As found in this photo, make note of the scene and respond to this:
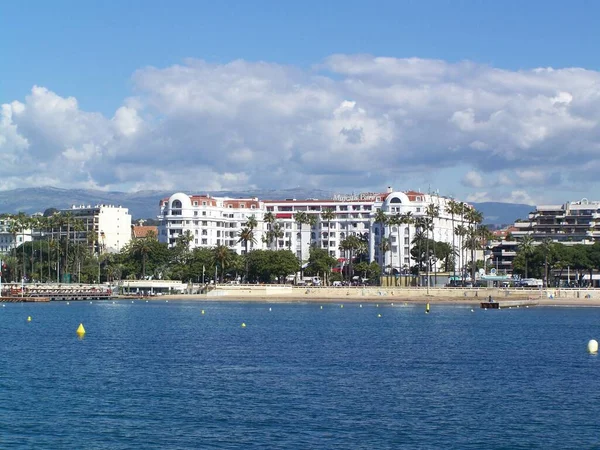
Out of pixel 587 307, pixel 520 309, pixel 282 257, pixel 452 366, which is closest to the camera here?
pixel 452 366

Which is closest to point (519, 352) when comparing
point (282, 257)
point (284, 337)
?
point (284, 337)

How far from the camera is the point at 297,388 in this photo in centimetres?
5078

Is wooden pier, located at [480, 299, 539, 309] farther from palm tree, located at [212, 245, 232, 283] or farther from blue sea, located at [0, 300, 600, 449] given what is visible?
palm tree, located at [212, 245, 232, 283]

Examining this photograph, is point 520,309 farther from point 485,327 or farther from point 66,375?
point 66,375

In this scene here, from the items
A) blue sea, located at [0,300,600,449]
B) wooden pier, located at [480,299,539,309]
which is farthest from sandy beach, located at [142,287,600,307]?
blue sea, located at [0,300,600,449]

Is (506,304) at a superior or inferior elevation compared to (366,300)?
inferior

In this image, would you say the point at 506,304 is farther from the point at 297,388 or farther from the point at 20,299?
the point at 297,388

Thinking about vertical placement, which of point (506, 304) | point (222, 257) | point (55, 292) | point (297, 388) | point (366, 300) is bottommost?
point (297, 388)

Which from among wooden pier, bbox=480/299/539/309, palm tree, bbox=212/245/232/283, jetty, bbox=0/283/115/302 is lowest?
wooden pier, bbox=480/299/539/309

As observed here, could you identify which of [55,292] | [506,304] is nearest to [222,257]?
[55,292]

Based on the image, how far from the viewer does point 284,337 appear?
3329 inches

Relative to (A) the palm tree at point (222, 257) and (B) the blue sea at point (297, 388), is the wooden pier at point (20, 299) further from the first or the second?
(B) the blue sea at point (297, 388)

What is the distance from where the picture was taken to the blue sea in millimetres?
39031

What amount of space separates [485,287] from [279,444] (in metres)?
138
